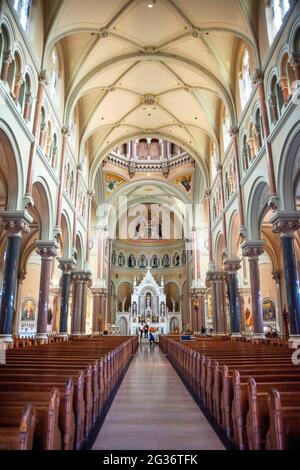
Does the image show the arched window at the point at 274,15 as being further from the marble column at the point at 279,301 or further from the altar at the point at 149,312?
the altar at the point at 149,312

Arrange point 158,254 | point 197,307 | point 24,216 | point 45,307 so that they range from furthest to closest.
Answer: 1. point 158,254
2. point 197,307
3. point 45,307
4. point 24,216

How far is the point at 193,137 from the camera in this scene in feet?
81.4

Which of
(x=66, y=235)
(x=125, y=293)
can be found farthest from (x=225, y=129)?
(x=125, y=293)

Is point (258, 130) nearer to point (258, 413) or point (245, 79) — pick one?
point (245, 79)

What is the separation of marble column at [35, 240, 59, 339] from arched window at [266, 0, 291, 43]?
1221cm

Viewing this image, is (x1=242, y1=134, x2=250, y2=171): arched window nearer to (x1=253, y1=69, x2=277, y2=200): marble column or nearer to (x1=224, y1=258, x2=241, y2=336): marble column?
(x1=253, y1=69, x2=277, y2=200): marble column

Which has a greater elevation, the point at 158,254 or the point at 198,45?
the point at 198,45

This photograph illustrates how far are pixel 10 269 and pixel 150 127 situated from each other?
1769 cm

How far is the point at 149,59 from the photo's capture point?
59.4 ft

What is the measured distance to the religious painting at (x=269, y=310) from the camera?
28228mm

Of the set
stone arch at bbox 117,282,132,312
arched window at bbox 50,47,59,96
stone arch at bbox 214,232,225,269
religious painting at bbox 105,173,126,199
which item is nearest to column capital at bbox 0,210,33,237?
arched window at bbox 50,47,59,96

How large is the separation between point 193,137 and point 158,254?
82.4 feet

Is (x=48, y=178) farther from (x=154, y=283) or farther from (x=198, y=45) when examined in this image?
(x=154, y=283)
